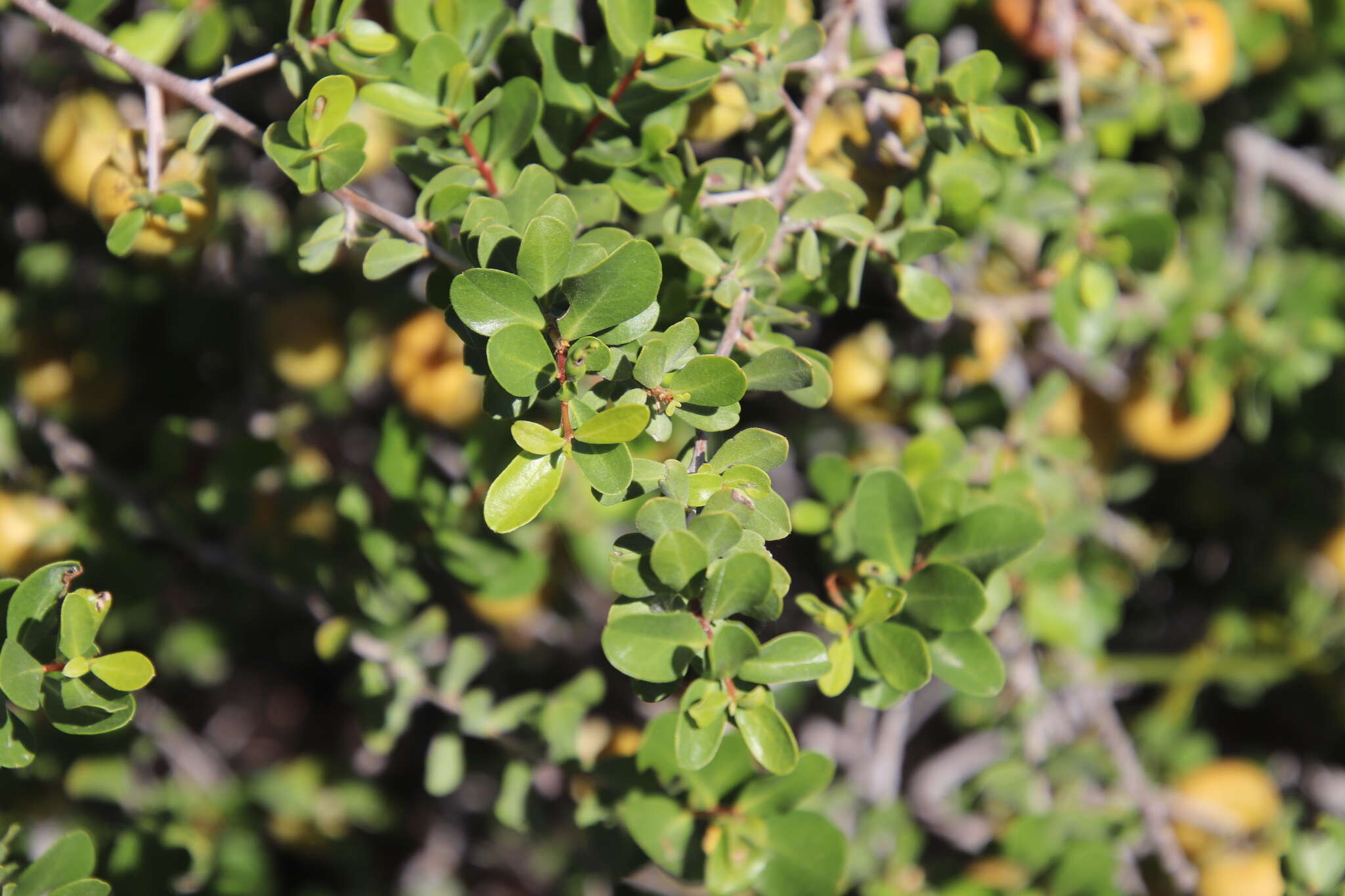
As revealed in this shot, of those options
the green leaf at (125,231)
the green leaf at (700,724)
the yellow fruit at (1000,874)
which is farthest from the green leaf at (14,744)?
the yellow fruit at (1000,874)

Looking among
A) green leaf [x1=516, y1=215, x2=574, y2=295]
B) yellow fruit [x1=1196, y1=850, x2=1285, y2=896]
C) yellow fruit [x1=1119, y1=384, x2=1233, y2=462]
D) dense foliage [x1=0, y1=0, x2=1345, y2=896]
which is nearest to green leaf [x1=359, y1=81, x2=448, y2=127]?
dense foliage [x1=0, y1=0, x2=1345, y2=896]

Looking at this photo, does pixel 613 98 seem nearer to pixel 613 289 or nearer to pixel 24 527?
pixel 613 289

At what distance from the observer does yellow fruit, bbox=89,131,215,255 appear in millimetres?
878

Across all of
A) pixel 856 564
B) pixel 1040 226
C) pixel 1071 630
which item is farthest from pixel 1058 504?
pixel 856 564

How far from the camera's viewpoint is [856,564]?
870 millimetres

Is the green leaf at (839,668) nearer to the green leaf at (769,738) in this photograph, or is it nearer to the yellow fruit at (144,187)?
the green leaf at (769,738)

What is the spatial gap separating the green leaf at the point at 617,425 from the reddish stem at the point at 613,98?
32 centimetres

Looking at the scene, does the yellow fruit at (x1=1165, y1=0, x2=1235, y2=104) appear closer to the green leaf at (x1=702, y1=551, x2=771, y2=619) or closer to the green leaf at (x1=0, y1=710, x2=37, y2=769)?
the green leaf at (x1=702, y1=551, x2=771, y2=619)

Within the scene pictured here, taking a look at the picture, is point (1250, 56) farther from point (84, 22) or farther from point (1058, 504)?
point (84, 22)

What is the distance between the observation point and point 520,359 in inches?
23.6

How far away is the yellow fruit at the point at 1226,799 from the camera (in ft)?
4.62

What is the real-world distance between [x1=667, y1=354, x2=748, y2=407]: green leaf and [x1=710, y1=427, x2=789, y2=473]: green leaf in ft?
0.08

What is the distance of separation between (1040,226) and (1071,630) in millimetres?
530

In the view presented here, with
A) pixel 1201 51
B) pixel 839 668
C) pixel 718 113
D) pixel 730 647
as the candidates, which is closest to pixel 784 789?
pixel 839 668
